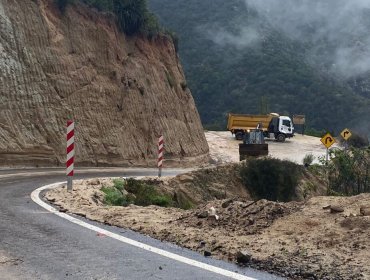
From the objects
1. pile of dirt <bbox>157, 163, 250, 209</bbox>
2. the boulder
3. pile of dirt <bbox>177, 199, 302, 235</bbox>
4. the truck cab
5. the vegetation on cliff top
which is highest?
the vegetation on cliff top

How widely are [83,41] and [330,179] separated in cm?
1631

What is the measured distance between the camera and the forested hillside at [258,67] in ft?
274

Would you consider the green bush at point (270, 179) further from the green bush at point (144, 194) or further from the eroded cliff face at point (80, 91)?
the green bush at point (144, 194)

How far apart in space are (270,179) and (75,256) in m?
18.8

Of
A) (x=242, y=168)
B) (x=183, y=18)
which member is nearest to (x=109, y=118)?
(x=242, y=168)

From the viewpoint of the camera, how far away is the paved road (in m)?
5.45

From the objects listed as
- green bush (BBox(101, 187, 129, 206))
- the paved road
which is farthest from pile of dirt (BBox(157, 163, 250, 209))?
the paved road

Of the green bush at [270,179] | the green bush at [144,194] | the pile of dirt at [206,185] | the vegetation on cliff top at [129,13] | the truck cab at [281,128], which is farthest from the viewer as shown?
the truck cab at [281,128]

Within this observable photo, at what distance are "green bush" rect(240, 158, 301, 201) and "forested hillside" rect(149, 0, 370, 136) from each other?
150ft

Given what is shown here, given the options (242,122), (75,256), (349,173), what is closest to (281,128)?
(242,122)

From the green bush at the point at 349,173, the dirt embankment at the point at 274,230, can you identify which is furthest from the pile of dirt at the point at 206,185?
the dirt embankment at the point at 274,230

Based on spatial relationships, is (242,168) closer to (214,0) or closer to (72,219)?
(72,219)

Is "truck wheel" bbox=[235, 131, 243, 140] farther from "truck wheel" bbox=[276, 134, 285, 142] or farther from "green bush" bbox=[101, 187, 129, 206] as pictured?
"green bush" bbox=[101, 187, 129, 206]

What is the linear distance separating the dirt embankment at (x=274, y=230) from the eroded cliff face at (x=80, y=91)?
46.5 ft
